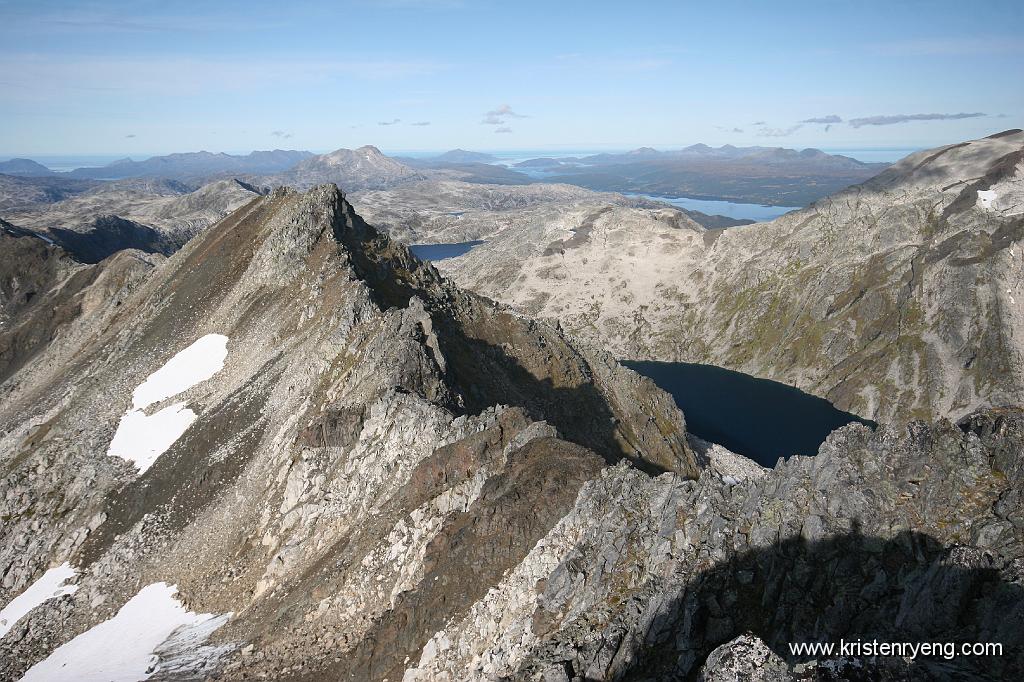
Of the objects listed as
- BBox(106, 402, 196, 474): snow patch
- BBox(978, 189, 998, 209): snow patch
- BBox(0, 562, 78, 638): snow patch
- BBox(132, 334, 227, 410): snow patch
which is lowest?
BBox(0, 562, 78, 638): snow patch

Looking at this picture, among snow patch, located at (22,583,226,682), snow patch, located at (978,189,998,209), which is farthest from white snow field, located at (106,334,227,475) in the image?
snow patch, located at (978,189,998,209)

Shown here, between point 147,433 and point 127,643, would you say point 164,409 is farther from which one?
point 127,643

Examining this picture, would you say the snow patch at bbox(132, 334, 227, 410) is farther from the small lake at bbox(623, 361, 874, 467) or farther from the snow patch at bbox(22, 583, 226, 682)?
the small lake at bbox(623, 361, 874, 467)

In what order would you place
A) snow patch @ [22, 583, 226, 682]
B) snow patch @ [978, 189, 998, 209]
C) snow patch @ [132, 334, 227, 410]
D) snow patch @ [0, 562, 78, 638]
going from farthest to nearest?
snow patch @ [978, 189, 998, 209] → snow patch @ [132, 334, 227, 410] → snow patch @ [0, 562, 78, 638] → snow patch @ [22, 583, 226, 682]

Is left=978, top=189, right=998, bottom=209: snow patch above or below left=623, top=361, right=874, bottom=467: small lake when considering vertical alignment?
above

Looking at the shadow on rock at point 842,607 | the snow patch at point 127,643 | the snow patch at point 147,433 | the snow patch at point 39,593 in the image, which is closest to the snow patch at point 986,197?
the shadow on rock at point 842,607

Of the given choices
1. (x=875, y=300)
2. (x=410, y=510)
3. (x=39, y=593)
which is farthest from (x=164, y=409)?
(x=875, y=300)

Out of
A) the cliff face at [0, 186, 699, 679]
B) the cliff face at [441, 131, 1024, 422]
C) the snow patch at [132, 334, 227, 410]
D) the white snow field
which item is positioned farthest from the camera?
the cliff face at [441, 131, 1024, 422]

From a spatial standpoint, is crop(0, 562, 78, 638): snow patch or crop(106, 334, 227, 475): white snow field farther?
crop(106, 334, 227, 475): white snow field
